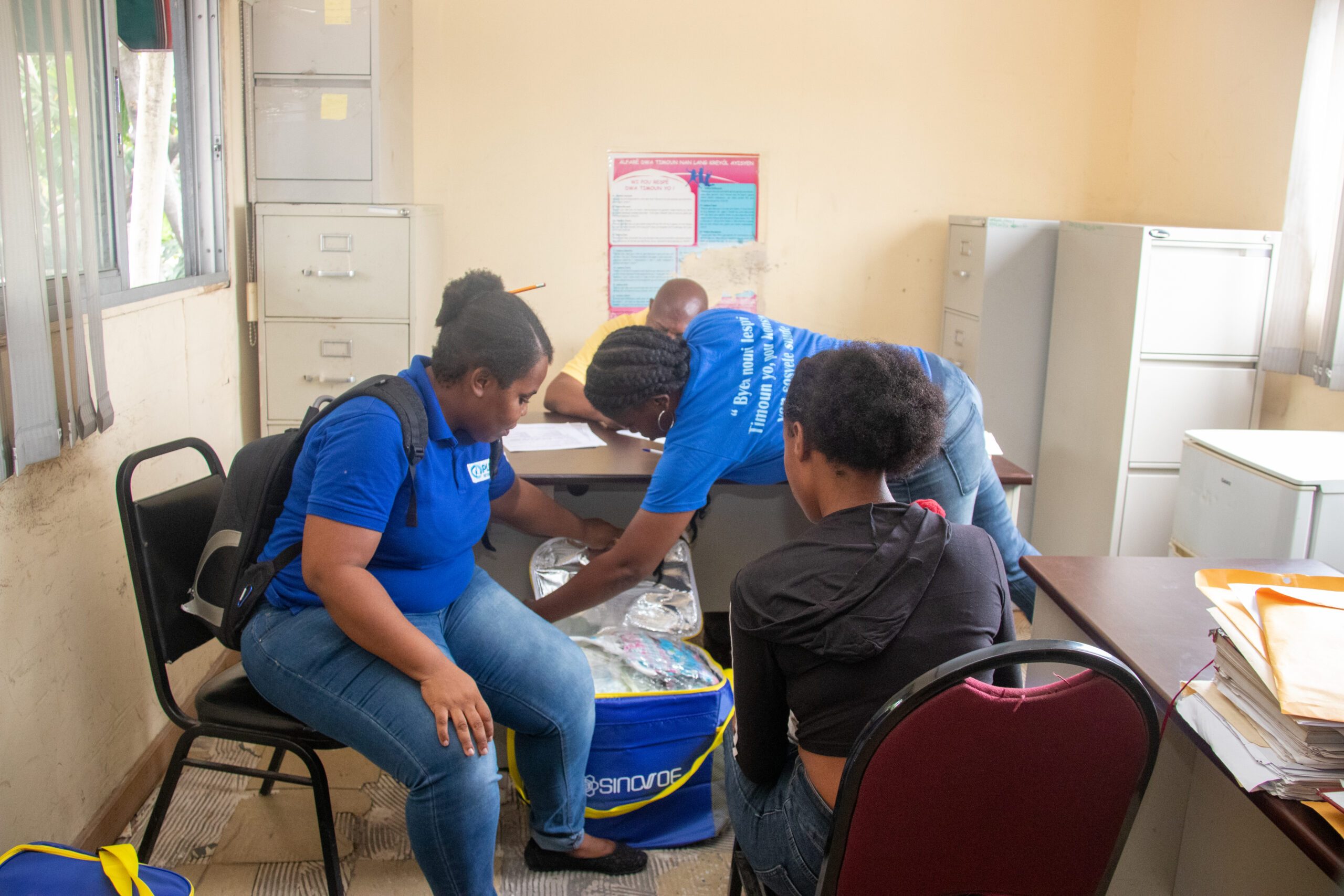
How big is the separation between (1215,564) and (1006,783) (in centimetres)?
75

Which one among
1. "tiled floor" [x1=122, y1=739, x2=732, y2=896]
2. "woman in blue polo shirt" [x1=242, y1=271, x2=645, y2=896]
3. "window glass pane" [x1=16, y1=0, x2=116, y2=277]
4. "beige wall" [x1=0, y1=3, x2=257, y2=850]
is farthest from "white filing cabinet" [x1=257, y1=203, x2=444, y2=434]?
"woman in blue polo shirt" [x1=242, y1=271, x2=645, y2=896]

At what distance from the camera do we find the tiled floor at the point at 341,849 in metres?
1.90

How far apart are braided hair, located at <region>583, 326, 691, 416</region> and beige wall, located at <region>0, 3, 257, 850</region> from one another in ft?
3.27

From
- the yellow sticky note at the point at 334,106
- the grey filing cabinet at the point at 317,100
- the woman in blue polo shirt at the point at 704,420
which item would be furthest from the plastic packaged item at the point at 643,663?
the yellow sticky note at the point at 334,106

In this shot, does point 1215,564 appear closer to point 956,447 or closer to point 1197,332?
point 956,447

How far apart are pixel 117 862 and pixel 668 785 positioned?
1.02 metres

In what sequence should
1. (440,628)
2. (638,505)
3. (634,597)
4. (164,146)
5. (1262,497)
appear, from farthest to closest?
(164,146)
(638,505)
(634,597)
(1262,497)
(440,628)

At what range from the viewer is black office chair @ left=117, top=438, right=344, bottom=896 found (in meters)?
1.65

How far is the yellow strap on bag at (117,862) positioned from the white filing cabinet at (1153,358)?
111 inches

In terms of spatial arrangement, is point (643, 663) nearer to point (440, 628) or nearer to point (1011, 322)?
point (440, 628)

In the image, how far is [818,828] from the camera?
119 cm

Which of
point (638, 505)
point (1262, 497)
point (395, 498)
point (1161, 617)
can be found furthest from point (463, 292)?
point (1262, 497)

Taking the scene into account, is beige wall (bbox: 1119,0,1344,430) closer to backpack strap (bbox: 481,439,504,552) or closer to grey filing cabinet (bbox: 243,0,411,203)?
backpack strap (bbox: 481,439,504,552)

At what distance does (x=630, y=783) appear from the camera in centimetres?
196
